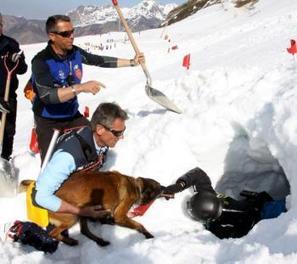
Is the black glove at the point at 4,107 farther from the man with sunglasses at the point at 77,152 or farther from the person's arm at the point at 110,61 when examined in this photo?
the man with sunglasses at the point at 77,152

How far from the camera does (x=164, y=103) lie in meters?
7.46

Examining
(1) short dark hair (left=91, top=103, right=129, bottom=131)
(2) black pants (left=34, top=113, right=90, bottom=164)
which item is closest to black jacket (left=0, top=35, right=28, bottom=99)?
(2) black pants (left=34, top=113, right=90, bottom=164)

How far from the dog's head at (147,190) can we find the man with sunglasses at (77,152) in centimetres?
82

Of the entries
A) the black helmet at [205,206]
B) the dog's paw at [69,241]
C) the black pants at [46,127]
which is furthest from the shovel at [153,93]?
the dog's paw at [69,241]

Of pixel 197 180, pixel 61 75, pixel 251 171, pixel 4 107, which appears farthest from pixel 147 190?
pixel 4 107

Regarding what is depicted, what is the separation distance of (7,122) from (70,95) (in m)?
2.57

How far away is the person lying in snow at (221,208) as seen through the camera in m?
5.91

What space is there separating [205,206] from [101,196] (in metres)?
1.28

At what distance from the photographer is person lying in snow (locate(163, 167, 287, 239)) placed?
591 cm

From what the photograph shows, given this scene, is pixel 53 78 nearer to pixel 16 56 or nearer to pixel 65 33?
pixel 65 33

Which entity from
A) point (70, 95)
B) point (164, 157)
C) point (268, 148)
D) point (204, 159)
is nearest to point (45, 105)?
point (70, 95)

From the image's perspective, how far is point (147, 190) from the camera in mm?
5926

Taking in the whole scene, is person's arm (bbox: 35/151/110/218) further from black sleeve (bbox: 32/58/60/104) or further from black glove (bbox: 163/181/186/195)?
black glove (bbox: 163/181/186/195)

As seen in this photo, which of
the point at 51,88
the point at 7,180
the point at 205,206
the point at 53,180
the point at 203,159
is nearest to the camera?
the point at 53,180
